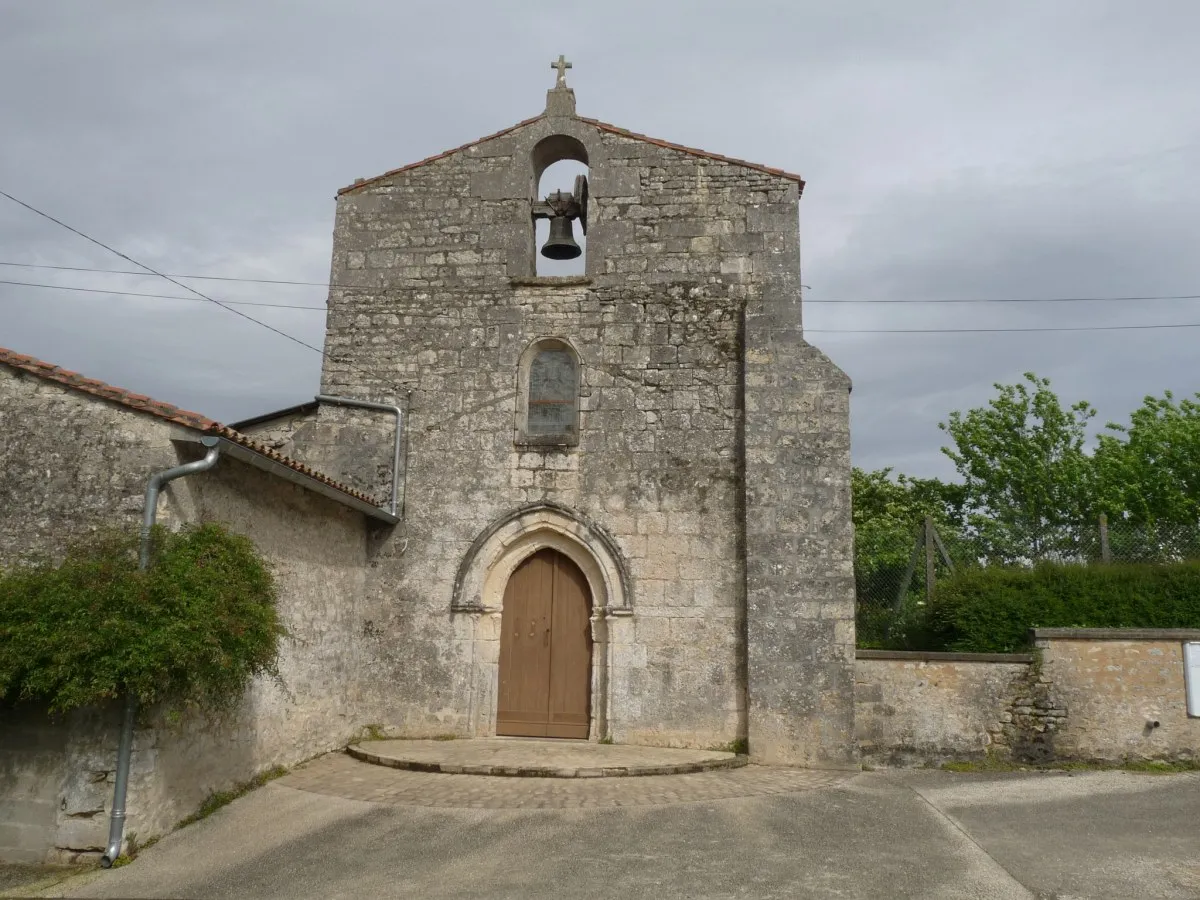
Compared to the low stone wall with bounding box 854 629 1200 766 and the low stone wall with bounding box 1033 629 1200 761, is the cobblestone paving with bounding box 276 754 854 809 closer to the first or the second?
the low stone wall with bounding box 854 629 1200 766

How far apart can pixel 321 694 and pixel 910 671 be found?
5.86m

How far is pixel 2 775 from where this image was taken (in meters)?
5.93

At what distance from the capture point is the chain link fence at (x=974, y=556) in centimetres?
1023

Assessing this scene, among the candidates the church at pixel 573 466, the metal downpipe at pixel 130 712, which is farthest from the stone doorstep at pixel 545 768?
the metal downpipe at pixel 130 712

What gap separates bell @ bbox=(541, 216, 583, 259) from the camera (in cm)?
1070

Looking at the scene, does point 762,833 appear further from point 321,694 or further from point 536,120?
point 536,120

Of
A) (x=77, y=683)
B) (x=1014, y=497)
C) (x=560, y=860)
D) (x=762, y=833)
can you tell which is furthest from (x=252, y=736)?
(x=1014, y=497)

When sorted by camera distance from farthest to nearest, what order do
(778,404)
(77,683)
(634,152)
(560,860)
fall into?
(634,152)
(778,404)
(560,860)
(77,683)

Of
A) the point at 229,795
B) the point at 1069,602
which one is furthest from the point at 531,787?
the point at 1069,602

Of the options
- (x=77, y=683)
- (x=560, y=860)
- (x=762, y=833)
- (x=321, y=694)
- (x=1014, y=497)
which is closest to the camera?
(x=77, y=683)

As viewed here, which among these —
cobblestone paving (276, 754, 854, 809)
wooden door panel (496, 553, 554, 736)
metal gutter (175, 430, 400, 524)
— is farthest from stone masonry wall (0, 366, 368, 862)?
wooden door panel (496, 553, 554, 736)

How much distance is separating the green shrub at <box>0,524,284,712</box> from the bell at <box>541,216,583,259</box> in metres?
5.86

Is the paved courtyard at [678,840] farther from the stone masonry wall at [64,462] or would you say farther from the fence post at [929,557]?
the fence post at [929,557]

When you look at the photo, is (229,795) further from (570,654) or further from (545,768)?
(570,654)
